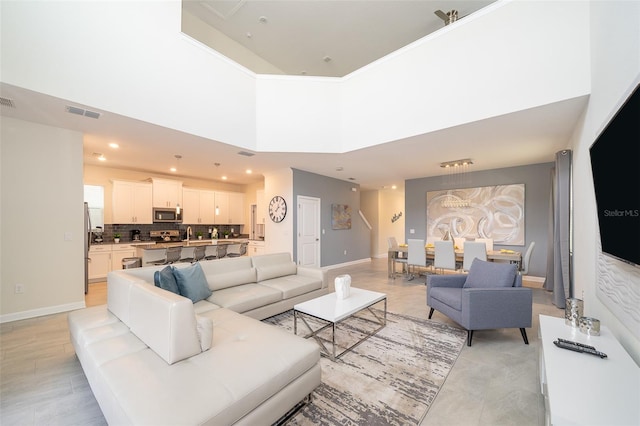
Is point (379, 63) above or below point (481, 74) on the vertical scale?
above

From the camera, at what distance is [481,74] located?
11.1 feet

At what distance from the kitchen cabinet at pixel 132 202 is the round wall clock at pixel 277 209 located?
3300 mm

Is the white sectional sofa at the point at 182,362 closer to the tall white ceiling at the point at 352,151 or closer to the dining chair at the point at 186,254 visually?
the tall white ceiling at the point at 352,151

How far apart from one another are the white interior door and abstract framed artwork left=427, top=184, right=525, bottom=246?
126 inches

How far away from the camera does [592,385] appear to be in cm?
122

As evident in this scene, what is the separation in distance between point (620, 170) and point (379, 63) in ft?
12.6

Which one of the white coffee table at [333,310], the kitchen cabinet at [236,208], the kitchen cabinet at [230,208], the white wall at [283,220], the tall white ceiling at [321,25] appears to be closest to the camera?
the white coffee table at [333,310]

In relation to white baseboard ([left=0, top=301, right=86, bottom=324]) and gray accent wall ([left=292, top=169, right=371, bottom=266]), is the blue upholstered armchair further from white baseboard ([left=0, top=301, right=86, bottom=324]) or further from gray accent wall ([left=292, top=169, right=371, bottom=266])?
white baseboard ([left=0, top=301, right=86, bottom=324])

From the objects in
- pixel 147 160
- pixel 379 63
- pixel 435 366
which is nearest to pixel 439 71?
pixel 379 63

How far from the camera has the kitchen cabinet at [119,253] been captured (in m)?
6.03

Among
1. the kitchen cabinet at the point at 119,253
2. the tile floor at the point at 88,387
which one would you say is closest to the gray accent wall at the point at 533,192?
the tile floor at the point at 88,387

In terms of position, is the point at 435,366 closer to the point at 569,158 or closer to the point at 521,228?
the point at 569,158

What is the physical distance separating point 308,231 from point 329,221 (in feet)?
3.06

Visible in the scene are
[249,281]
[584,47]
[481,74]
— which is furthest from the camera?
[249,281]
